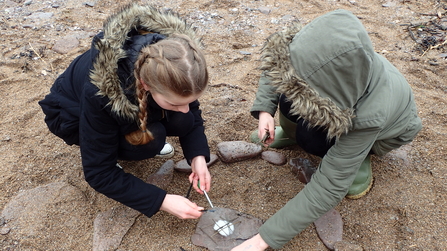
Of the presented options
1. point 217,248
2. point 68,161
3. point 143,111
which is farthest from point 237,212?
point 68,161

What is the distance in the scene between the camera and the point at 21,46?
2963 mm

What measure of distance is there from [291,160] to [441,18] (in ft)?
8.74

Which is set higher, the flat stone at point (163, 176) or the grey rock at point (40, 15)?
the grey rock at point (40, 15)

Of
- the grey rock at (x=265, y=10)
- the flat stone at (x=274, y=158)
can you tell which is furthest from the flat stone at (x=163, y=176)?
the grey rock at (x=265, y=10)

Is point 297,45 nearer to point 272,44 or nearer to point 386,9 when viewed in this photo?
point 272,44

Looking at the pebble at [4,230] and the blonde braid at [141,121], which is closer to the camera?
the blonde braid at [141,121]

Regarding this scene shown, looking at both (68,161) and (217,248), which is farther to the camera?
(68,161)

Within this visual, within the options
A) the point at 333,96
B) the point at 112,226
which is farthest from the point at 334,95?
the point at 112,226

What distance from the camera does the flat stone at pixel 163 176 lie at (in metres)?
1.89

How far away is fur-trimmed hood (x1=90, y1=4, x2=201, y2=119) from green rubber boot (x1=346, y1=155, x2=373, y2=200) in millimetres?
1169

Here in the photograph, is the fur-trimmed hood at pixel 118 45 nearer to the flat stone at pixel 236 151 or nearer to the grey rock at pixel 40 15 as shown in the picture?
the flat stone at pixel 236 151

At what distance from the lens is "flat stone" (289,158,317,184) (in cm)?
191

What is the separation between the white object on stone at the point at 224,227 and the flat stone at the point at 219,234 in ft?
0.03

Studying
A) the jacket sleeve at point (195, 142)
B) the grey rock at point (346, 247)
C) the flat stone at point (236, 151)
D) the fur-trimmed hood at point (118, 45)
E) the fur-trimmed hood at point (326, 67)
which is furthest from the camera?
the flat stone at point (236, 151)
